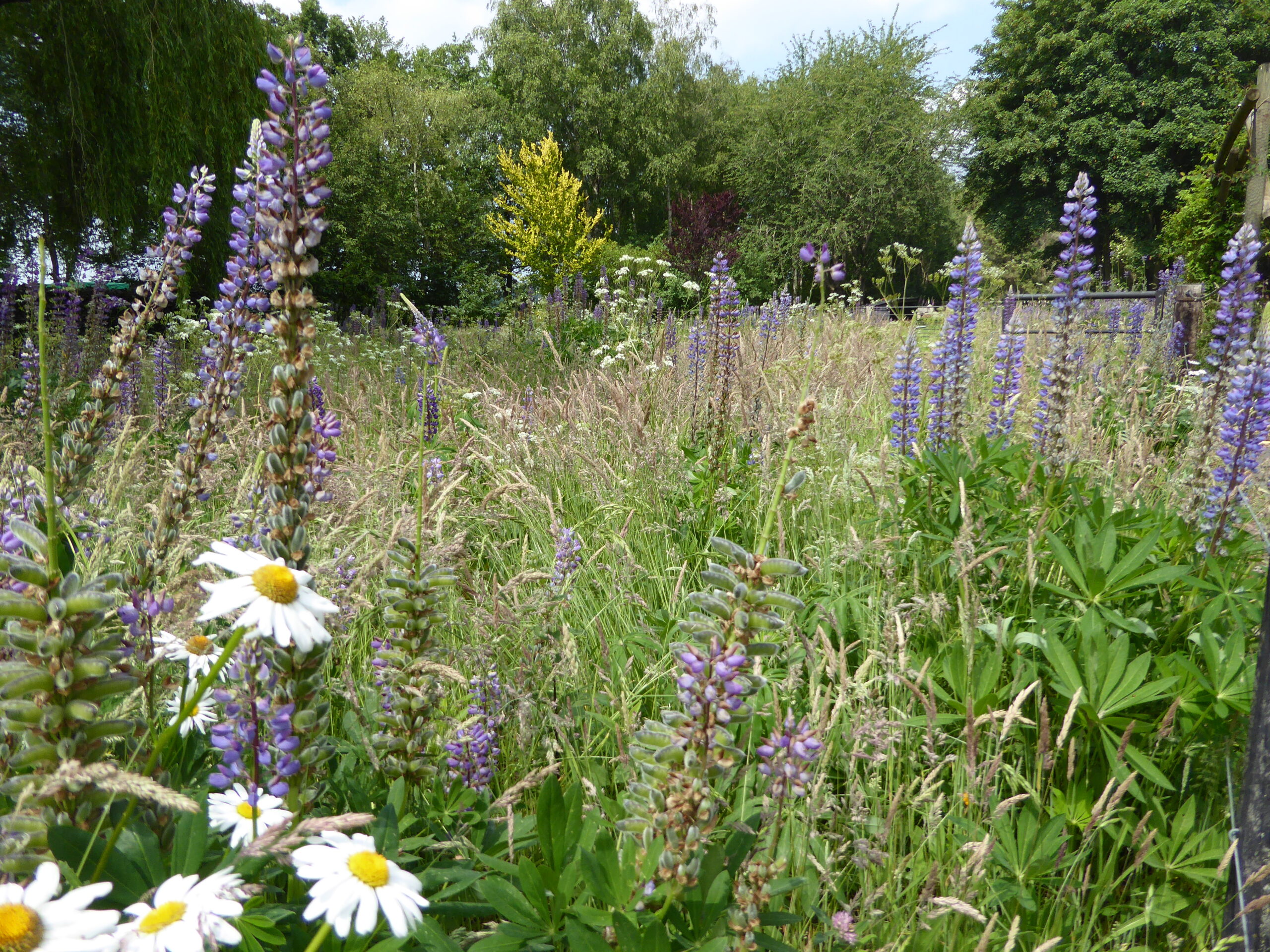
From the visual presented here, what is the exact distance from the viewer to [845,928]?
119 centimetres

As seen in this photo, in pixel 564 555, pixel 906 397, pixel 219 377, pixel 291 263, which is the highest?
pixel 291 263

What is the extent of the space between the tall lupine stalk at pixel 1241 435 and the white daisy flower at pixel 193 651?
267cm

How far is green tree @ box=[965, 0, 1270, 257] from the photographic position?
2538 centimetres

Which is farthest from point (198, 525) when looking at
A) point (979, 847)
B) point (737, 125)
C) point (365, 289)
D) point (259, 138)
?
point (737, 125)

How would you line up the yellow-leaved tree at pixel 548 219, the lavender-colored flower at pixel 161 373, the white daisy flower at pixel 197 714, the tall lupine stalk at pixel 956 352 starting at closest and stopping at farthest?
the white daisy flower at pixel 197 714 < the tall lupine stalk at pixel 956 352 < the lavender-colored flower at pixel 161 373 < the yellow-leaved tree at pixel 548 219

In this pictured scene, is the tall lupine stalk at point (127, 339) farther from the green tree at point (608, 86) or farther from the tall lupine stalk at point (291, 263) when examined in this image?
the green tree at point (608, 86)

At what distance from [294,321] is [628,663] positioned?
4.72ft

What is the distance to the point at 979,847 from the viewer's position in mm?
1160

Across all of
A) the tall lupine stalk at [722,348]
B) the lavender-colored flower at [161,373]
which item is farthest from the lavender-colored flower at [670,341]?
the lavender-colored flower at [161,373]

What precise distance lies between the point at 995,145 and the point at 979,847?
33.3 metres

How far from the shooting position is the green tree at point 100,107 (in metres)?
6.00

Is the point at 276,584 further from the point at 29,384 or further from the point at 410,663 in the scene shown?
the point at 29,384

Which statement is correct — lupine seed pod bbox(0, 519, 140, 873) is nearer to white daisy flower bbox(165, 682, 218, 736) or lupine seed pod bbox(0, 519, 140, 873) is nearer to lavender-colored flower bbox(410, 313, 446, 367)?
white daisy flower bbox(165, 682, 218, 736)

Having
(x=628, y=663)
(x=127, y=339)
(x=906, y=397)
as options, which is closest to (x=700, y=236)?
(x=906, y=397)
